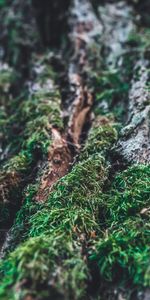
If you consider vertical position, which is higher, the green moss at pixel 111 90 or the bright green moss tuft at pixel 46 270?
the green moss at pixel 111 90

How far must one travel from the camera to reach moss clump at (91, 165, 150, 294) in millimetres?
2197

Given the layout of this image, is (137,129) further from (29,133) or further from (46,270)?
(46,270)

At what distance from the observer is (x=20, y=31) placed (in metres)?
5.82

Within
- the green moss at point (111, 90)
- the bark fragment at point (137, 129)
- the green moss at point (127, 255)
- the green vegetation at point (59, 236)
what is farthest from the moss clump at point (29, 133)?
the green moss at point (127, 255)

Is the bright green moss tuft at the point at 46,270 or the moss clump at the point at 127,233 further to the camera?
the moss clump at the point at 127,233

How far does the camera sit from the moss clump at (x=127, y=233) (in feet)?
7.21

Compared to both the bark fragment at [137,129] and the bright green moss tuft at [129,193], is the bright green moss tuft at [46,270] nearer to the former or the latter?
the bright green moss tuft at [129,193]

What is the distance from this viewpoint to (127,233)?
239cm

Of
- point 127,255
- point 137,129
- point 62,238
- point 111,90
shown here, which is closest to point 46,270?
point 62,238

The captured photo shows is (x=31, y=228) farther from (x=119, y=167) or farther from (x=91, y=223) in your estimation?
(x=119, y=167)

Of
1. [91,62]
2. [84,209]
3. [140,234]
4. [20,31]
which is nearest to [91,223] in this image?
[84,209]

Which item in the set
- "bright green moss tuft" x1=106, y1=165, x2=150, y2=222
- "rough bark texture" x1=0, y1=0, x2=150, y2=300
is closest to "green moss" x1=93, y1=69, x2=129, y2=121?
"rough bark texture" x1=0, y1=0, x2=150, y2=300

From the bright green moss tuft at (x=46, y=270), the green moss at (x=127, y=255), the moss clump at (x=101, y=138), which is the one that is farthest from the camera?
the moss clump at (x=101, y=138)

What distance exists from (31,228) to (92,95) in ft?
7.43
